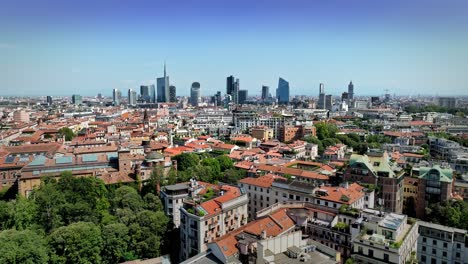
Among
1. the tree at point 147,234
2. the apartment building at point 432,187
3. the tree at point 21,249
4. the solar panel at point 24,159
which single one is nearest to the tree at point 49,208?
the tree at point 21,249

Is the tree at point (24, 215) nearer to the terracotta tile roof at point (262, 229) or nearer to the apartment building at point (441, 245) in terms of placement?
the terracotta tile roof at point (262, 229)

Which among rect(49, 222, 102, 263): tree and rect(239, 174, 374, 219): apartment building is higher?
rect(239, 174, 374, 219): apartment building

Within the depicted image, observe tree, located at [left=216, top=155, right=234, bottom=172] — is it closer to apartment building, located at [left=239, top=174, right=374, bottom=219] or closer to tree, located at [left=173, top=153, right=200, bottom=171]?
tree, located at [left=173, top=153, right=200, bottom=171]

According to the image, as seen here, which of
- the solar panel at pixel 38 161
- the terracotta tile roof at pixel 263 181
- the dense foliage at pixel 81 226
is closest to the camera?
the dense foliage at pixel 81 226

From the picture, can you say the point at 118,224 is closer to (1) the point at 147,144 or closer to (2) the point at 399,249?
(2) the point at 399,249

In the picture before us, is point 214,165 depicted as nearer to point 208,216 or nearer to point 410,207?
point 208,216

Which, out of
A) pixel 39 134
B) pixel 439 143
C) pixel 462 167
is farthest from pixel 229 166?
pixel 39 134

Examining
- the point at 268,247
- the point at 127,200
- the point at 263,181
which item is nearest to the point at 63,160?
the point at 127,200

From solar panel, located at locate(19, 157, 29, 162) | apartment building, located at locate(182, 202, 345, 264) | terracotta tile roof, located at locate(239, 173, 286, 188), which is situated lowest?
apartment building, located at locate(182, 202, 345, 264)

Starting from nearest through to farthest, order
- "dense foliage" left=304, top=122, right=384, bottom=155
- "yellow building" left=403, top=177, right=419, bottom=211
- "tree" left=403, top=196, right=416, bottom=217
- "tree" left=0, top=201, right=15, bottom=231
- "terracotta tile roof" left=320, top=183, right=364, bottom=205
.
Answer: "terracotta tile roof" left=320, top=183, right=364, bottom=205, "tree" left=0, top=201, right=15, bottom=231, "tree" left=403, top=196, right=416, bottom=217, "yellow building" left=403, top=177, right=419, bottom=211, "dense foliage" left=304, top=122, right=384, bottom=155

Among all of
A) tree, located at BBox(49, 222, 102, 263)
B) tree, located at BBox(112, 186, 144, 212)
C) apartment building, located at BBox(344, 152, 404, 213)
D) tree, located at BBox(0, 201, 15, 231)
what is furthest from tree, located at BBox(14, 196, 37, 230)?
apartment building, located at BBox(344, 152, 404, 213)
